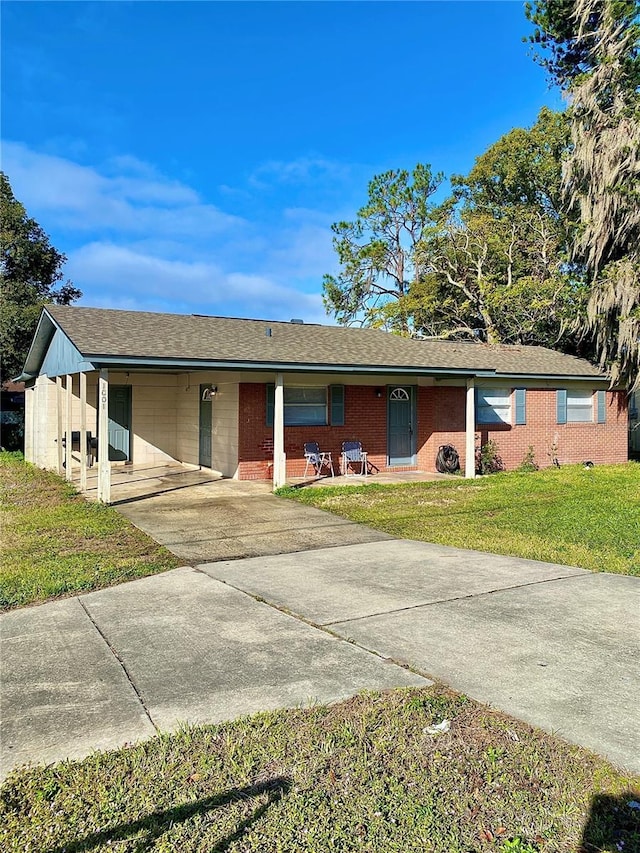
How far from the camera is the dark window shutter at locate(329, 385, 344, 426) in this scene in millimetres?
14703

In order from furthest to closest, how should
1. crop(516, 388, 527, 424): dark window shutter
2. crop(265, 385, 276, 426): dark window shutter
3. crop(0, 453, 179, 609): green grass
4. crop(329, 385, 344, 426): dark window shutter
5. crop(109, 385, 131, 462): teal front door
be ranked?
crop(109, 385, 131, 462): teal front door
crop(516, 388, 527, 424): dark window shutter
crop(329, 385, 344, 426): dark window shutter
crop(265, 385, 276, 426): dark window shutter
crop(0, 453, 179, 609): green grass

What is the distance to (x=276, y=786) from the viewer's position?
2.75 metres

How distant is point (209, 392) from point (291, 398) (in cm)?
236

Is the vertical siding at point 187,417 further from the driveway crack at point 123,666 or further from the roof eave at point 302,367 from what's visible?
the driveway crack at point 123,666

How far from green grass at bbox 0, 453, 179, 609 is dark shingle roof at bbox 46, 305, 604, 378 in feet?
9.24

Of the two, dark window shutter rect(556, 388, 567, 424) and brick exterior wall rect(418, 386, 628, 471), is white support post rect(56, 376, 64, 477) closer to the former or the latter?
brick exterior wall rect(418, 386, 628, 471)

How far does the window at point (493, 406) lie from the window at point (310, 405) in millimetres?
4028

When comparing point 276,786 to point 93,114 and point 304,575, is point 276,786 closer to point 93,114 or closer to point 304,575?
point 304,575

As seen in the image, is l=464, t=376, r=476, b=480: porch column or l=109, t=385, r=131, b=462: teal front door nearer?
l=464, t=376, r=476, b=480: porch column

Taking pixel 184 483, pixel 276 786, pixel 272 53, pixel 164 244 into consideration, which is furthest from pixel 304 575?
pixel 164 244

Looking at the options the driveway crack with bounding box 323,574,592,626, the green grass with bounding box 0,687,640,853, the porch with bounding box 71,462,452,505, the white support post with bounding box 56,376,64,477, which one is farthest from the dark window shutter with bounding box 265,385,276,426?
the green grass with bounding box 0,687,640,853

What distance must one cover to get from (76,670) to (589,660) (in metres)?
3.54

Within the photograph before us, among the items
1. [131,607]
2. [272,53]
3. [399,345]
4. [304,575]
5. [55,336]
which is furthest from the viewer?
[399,345]

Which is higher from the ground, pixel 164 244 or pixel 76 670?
pixel 164 244
